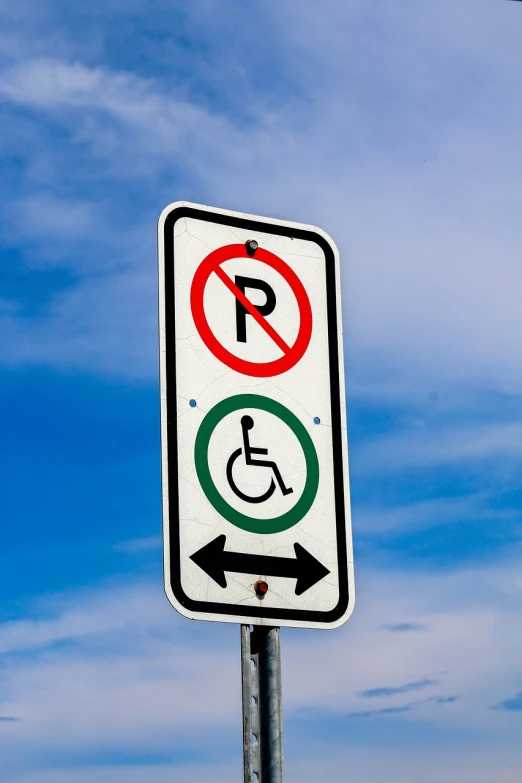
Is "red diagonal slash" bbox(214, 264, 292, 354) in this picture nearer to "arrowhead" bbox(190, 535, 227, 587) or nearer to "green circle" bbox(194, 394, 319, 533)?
"green circle" bbox(194, 394, 319, 533)

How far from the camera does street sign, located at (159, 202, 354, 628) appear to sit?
2900mm

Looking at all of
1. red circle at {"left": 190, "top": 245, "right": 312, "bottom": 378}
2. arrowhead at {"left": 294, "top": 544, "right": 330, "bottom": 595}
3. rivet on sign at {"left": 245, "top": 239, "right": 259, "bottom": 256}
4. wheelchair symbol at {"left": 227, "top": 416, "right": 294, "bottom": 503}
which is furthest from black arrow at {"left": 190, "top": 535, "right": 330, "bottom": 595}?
rivet on sign at {"left": 245, "top": 239, "right": 259, "bottom": 256}

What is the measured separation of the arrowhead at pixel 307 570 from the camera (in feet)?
9.77

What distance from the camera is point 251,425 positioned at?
9.96 ft

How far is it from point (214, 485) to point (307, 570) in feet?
1.17

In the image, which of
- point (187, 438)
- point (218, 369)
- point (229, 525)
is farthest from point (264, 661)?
point (218, 369)

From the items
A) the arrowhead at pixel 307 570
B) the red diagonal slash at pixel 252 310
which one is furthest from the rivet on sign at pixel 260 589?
the red diagonal slash at pixel 252 310

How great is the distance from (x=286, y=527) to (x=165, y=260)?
0.86 m

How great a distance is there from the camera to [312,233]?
3416 millimetres

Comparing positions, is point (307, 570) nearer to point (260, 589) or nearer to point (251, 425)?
point (260, 589)

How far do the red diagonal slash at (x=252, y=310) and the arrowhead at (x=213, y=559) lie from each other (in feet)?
2.07

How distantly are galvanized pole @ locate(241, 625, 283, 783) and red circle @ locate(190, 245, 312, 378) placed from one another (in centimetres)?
74

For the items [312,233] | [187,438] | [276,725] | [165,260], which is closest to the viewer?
[276,725]

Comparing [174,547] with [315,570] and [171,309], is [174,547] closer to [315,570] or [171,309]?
[315,570]
